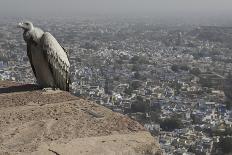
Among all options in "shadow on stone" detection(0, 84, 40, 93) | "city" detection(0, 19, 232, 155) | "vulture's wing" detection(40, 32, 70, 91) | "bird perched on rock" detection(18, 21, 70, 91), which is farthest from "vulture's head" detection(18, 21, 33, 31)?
"city" detection(0, 19, 232, 155)

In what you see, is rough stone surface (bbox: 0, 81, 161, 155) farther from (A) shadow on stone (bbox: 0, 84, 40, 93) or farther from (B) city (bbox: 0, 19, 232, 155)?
(B) city (bbox: 0, 19, 232, 155)

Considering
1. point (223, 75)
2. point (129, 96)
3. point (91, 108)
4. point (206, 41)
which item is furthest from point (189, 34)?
point (91, 108)

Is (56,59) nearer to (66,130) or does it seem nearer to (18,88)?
(18,88)

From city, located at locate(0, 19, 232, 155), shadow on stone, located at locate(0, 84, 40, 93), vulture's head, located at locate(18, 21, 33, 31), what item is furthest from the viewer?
city, located at locate(0, 19, 232, 155)

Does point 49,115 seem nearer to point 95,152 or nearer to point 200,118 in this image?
point 95,152

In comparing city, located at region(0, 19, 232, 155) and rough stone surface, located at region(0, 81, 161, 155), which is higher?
rough stone surface, located at region(0, 81, 161, 155)

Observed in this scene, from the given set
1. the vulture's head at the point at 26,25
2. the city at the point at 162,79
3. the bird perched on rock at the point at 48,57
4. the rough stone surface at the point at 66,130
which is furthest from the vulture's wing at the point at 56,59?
the city at the point at 162,79

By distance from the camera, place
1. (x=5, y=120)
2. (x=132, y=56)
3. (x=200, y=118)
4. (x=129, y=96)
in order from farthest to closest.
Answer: (x=132, y=56) → (x=129, y=96) → (x=200, y=118) → (x=5, y=120)
